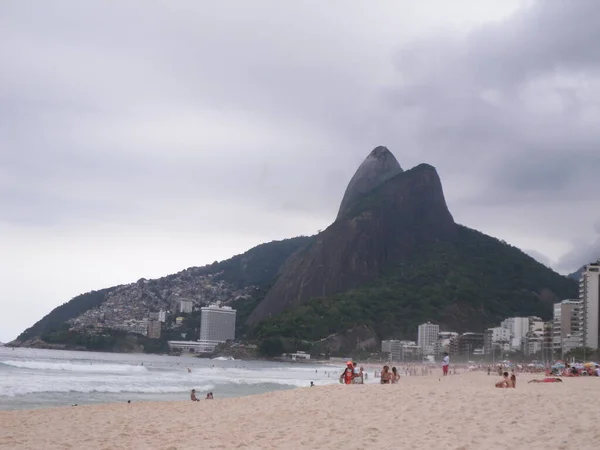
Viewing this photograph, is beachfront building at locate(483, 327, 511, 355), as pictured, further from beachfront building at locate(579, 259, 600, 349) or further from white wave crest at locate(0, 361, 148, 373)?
white wave crest at locate(0, 361, 148, 373)

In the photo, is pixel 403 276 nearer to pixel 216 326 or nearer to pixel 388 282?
pixel 388 282

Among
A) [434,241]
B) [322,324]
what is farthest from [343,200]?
[322,324]

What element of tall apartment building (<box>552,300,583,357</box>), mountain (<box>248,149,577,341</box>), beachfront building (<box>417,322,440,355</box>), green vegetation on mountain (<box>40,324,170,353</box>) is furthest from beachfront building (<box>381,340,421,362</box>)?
green vegetation on mountain (<box>40,324,170,353</box>)

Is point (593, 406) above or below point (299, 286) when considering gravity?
below

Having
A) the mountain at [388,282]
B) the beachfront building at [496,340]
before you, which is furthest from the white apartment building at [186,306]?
the beachfront building at [496,340]

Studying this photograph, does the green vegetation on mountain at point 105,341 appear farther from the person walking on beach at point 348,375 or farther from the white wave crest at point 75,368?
the person walking on beach at point 348,375

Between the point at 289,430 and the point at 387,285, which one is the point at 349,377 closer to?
the point at 289,430
